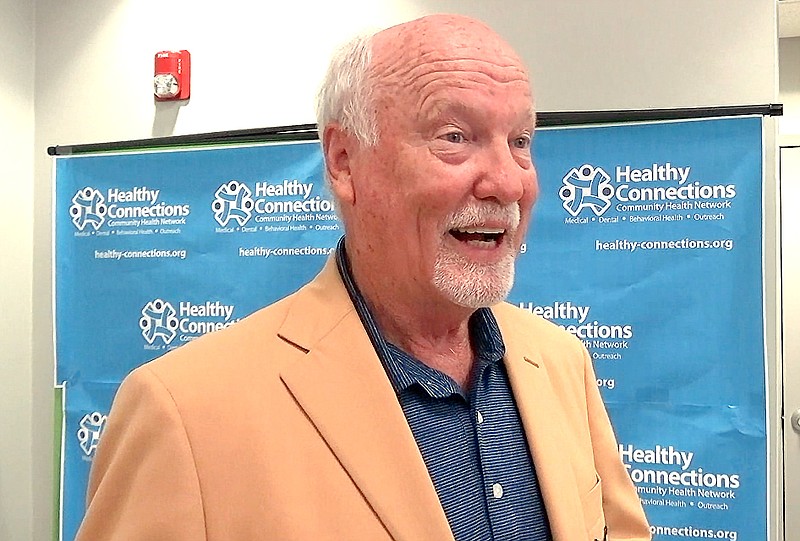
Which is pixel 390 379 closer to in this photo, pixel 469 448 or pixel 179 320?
pixel 469 448

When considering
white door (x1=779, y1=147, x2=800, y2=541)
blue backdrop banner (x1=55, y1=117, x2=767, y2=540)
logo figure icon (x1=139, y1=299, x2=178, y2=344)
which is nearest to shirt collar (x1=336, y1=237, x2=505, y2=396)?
blue backdrop banner (x1=55, y1=117, x2=767, y2=540)

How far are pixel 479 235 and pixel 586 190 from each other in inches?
42.9

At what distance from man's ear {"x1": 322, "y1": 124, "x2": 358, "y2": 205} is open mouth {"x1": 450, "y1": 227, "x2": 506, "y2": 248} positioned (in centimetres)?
17

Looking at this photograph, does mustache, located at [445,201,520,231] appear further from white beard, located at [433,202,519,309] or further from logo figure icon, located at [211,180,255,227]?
logo figure icon, located at [211,180,255,227]

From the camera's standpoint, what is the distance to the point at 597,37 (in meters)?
2.18

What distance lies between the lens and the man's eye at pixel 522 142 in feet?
3.76

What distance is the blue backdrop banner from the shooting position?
1981 millimetres

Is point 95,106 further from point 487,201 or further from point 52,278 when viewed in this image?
point 487,201

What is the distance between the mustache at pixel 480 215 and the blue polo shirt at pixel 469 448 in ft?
0.63

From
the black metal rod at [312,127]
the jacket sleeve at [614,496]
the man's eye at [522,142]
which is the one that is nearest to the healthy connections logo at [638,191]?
the black metal rod at [312,127]

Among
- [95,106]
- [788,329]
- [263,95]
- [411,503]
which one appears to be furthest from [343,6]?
[788,329]

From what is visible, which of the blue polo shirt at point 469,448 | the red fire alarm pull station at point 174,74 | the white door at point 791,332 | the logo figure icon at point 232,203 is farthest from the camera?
the white door at point 791,332

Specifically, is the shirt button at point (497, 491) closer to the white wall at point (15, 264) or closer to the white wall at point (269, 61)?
the white wall at point (269, 61)

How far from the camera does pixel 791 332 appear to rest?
123 inches
